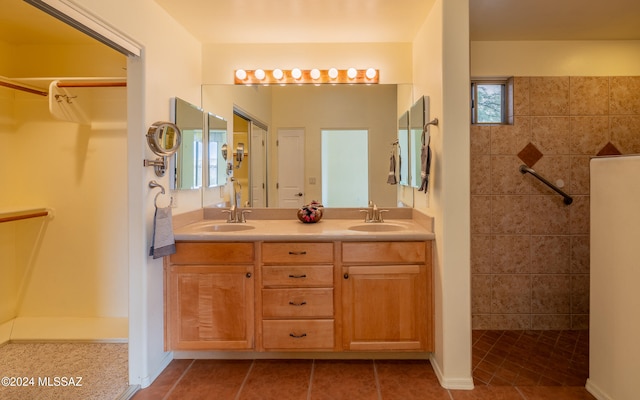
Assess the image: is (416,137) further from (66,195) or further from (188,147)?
(66,195)

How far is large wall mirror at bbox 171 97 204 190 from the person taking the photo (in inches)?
92.0

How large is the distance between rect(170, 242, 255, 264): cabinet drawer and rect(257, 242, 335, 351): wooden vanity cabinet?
0.59 feet

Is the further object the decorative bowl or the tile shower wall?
the tile shower wall

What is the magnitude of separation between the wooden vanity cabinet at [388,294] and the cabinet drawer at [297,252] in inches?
4.7

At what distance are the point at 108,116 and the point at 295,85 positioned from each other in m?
1.52

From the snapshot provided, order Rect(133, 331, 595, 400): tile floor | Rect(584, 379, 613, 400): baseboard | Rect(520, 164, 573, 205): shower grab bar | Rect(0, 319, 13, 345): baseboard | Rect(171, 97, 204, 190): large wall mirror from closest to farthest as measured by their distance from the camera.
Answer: Rect(584, 379, 613, 400): baseboard
Rect(133, 331, 595, 400): tile floor
Rect(171, 97, 204, 190): large wall mirror
Rect(0, 319, 13, 345): baseboard
Rect(520, 164, 573, 205): shower grab bar

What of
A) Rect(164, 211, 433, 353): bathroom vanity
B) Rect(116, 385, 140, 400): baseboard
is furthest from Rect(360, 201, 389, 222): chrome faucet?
Rect(116, 385, 140, 400): baseboard

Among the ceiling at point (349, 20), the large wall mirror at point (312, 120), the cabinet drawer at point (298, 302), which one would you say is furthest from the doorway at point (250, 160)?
the cabinet drawer at point (298, 302)

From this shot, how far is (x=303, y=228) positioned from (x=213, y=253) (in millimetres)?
613

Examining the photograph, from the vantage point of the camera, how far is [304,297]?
7.18 feet

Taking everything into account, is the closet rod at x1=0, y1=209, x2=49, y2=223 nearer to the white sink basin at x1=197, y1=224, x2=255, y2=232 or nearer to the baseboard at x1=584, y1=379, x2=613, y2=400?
the white sink basin at x1=197, y1=224, x2=255, y2=232

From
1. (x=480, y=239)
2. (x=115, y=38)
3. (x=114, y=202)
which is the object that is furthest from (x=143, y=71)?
(x=480, y=239)

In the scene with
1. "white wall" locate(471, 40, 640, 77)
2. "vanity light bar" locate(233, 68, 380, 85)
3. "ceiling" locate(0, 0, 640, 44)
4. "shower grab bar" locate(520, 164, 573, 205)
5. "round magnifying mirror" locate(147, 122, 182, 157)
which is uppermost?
"ceiling" locate(0, 0, 640, 44)

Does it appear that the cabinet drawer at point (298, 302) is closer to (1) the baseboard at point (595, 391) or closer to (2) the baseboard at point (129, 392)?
(2) the baseboard at point (129, 392)
